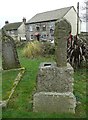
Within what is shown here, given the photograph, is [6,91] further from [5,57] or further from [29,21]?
[29,21]

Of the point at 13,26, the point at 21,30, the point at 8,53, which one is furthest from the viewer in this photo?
the point at 13,26

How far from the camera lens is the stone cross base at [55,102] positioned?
232 inches

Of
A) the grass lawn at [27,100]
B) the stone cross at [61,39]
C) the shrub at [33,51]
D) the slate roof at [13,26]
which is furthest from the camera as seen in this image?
the slate roof at [13,26]

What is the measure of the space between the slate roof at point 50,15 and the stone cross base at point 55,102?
145ft

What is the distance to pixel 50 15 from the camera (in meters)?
54.1

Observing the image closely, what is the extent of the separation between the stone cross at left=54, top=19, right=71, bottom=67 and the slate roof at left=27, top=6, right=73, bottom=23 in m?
43.8

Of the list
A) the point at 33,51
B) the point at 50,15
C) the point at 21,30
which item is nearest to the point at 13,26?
the point at 21,30

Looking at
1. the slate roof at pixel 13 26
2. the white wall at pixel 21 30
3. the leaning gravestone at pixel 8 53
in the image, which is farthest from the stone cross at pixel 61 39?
the slate roof at pixel 13 26

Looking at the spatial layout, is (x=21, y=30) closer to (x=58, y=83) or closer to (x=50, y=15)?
(x=50, y=15)

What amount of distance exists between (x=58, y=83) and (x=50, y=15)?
4923cm

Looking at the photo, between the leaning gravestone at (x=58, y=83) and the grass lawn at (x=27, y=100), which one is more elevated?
the leaning gravestone at (x=58, y=83)

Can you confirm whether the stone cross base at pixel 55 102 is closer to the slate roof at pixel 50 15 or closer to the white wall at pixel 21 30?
the slate roof at pixel 50 15

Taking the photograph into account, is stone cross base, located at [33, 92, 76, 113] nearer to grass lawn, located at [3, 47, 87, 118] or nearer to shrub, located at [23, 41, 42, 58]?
grass lawn, located at [3, 47, 87, 118]

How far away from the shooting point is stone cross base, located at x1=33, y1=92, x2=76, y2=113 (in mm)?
5898
